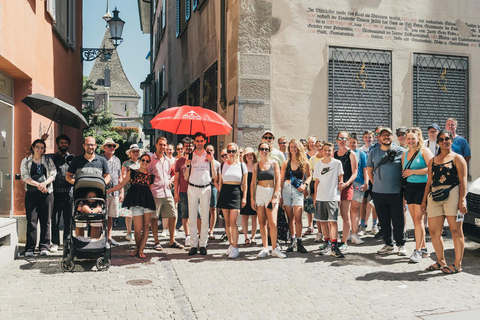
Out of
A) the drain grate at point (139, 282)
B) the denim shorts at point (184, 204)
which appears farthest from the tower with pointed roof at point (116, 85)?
the drain grate at point (139, 282)

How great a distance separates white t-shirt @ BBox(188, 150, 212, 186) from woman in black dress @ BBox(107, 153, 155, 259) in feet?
2.28

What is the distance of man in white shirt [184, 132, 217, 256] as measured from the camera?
793 centimetres

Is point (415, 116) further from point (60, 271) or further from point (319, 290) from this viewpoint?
point (60, 271)

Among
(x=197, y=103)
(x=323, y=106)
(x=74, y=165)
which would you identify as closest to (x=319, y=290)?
(x=74, y=165)

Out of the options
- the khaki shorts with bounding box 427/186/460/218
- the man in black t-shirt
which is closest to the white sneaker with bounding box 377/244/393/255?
the khaki shorts with bounding box 427/186/460/218

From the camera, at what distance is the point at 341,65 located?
39.5 feet

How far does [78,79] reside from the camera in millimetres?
15953

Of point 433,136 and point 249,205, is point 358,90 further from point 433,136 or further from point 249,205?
point 249,205

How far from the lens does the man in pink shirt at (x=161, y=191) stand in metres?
8.23

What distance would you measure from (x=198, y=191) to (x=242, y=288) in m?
2.44

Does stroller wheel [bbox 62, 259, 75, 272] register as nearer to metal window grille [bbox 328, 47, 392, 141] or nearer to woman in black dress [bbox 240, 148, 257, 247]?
woman in black dress [bbox 240, 148, 257, 247]

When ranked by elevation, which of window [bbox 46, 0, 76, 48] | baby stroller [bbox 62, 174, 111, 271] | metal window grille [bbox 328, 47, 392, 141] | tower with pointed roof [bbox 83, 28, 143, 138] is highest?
tower with pointed roof [bbox 83, 28, 143, 138]

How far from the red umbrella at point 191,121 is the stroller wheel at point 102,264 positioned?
2.51 meters

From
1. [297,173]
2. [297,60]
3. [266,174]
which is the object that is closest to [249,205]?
[266,174]
